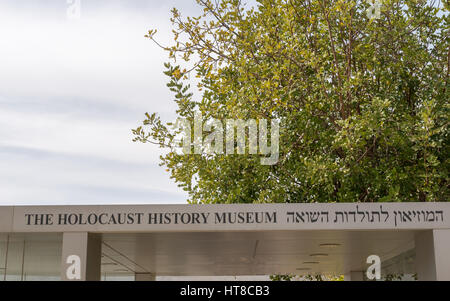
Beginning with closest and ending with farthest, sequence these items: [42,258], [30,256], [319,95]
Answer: [30,256] → [42,258] → [319,95]

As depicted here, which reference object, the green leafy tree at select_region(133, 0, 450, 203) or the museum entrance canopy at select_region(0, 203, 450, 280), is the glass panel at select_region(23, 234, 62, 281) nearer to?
the museum entrance canopy at select_region(0, 203, 450, 280)

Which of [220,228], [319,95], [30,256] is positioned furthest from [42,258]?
[319,95]

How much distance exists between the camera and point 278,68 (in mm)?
13445

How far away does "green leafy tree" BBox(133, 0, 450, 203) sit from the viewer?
13.1m

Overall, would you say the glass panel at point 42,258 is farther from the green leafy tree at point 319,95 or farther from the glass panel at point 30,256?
the green leafy tree at point 319,95

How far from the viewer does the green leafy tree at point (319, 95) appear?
13.1 metres

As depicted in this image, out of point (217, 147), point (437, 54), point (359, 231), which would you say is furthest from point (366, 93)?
point (359, 231)

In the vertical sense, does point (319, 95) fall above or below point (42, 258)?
above

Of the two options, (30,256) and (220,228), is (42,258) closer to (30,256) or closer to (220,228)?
(30,256)

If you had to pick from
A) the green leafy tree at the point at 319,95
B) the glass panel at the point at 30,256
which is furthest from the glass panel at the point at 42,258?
the green leafy tree at the point at 319,95

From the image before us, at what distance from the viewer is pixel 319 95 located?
14.2 metres

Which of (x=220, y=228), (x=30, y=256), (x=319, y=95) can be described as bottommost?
(x=30, y=256)

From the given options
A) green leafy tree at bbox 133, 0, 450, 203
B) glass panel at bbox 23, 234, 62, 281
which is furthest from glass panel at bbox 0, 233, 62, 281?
green leafy tree at bbox 133, 0, 450, 203
